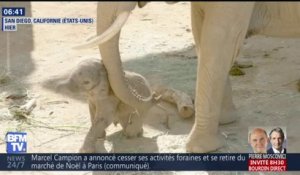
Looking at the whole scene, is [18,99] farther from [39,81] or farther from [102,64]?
[102,64]

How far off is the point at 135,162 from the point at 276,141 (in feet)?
2.21

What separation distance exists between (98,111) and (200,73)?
0.52 meters

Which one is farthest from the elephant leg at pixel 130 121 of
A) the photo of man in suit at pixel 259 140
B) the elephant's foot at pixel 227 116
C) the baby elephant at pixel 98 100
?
the photo of man in suit at pixel 259 140

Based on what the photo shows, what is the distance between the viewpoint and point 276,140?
8.38 feet

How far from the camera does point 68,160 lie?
265cm

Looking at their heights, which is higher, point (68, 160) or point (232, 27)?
point (232, 27)

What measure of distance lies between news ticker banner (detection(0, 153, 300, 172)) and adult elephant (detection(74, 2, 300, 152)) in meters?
0.11

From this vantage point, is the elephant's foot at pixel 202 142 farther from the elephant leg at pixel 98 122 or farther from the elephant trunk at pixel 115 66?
the elephant leg at pixel 98 122

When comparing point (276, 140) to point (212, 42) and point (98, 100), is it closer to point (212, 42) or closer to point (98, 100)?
point (212, 42)

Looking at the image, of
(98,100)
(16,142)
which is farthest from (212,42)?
(16,142)

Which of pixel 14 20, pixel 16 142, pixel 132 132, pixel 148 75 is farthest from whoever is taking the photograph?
pixel 14 20

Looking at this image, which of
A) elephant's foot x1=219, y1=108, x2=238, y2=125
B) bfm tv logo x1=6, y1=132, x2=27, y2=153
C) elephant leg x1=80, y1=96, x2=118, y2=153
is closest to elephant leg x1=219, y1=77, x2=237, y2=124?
elephant's foot x1=219, y1=108, x2=238, y2=125

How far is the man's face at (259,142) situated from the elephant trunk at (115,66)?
22.8 inches

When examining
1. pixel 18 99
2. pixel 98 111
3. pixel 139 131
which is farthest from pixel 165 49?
pixel 98 111
